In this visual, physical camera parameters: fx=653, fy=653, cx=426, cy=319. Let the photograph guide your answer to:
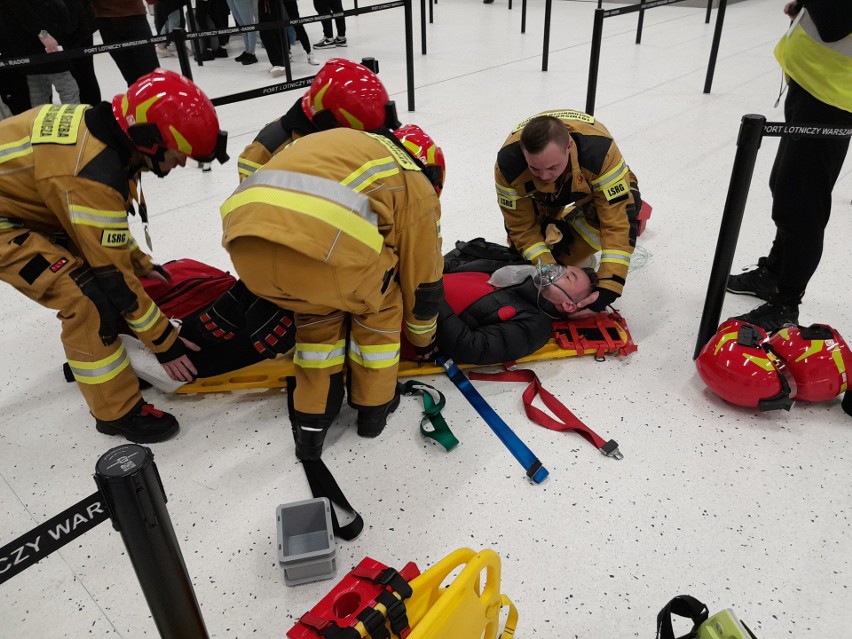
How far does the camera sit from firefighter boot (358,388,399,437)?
2.18 metres

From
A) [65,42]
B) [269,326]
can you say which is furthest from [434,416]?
[65,42]

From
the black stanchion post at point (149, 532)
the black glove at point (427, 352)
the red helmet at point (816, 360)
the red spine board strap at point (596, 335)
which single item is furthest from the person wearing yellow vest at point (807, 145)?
the black stanchion post at point (149, 532)

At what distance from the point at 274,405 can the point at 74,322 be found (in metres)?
0.71

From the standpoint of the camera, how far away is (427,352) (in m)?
2.38

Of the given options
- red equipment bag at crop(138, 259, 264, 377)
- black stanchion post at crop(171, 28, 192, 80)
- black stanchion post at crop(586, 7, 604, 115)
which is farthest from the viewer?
black stanchion post at crop(586, 7, 604, 115)

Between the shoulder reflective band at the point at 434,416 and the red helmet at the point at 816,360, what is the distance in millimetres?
1145

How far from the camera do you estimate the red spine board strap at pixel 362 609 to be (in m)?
1.25

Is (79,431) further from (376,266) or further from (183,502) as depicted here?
(376,266)

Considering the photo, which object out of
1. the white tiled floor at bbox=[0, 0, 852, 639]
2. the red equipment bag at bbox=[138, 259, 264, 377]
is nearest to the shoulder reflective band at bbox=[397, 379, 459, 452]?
the white tiled floor at bbox=[0, 0, 852, 639]

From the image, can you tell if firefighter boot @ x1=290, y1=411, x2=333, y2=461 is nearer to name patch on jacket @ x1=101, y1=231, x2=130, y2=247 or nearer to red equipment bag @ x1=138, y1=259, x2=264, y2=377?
red equipment bag @ x1=138, y1=259, x2=264, y2=377

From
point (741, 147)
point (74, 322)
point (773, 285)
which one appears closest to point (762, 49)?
point (773, 285)

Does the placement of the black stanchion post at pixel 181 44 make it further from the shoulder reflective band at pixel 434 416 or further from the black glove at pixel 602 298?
the black glove at pixel 602 298

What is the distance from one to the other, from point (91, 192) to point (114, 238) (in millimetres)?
145

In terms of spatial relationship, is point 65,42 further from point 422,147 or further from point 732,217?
point 732,217
